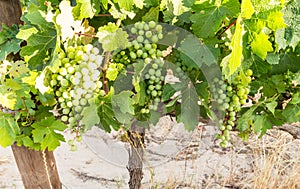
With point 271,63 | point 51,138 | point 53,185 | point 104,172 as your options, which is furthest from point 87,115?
point 104,172

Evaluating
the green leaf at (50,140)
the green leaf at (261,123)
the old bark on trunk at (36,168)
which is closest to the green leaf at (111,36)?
the green leaf at (50,140)

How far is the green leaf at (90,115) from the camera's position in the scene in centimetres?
98

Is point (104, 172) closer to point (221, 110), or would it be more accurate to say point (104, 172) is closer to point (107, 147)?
point (107, 147)

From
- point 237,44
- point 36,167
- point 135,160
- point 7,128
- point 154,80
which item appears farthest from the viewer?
point 135,160

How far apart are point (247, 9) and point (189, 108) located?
0.35m

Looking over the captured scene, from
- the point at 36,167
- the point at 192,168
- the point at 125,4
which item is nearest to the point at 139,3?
the point at 125,4

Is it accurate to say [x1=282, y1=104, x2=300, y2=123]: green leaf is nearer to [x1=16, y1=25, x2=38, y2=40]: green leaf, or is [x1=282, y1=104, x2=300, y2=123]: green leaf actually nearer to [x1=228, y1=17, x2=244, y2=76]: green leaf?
[x1=228, y1=17, x2=244, y2=76]: green leaf

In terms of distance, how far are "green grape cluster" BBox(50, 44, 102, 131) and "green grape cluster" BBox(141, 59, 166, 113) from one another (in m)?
0.13

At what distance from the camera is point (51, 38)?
1.05 meters

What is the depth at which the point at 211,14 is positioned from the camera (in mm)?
946

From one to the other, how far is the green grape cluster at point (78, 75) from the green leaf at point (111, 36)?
3 cm

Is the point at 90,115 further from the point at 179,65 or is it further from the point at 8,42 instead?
the point at 8,42

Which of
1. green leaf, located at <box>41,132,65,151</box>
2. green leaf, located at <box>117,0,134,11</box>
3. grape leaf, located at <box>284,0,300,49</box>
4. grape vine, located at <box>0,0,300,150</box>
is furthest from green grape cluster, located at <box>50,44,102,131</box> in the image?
grape leaf, located at <box>284,0,300,49</box>

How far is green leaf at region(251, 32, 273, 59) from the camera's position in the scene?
944 millimetres
